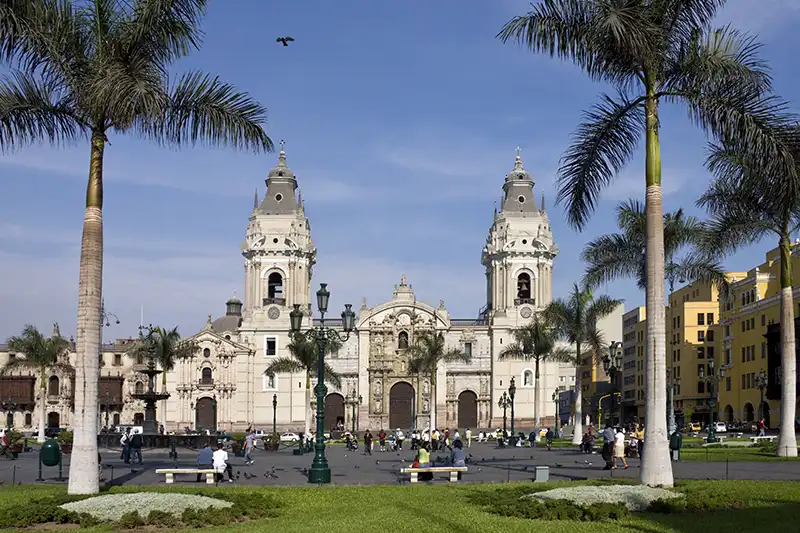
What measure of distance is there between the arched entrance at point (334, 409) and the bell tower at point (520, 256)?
16.7m

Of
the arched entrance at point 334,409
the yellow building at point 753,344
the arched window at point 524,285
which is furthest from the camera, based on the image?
the arched entrance at point 334,409

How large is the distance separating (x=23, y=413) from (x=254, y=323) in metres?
27.0

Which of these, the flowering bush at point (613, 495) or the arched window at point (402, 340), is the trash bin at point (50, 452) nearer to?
the flowering bush at point (613, 495)

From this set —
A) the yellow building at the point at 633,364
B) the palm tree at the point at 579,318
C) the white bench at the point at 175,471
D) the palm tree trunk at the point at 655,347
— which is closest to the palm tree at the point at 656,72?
the palm tree trunk at the point at 655,347

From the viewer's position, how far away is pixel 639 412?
4606 inches

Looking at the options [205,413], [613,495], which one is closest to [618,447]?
[613,495]

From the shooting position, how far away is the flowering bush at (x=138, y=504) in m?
18.7

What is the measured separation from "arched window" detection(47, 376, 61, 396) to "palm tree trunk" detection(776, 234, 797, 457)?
85874mm

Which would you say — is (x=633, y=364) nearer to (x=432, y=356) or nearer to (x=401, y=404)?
(x=401, y=404)

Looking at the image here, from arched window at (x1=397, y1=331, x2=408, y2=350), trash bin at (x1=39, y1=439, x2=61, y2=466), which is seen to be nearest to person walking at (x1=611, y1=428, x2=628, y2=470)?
trash bin at (x1=39, y1=439, x2=61, y2=466)

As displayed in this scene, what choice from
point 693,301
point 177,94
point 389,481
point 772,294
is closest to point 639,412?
point 693,301

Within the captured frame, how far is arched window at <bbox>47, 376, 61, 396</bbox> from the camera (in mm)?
107188

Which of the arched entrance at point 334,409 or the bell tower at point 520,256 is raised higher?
the bell tower at point 520,256

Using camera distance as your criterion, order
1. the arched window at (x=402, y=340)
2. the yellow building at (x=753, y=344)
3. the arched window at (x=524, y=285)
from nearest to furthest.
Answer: the yellow building at (x=753, y=344)
the arched window at (x=524, y=285)
the arched window at (x=402, y=340)
